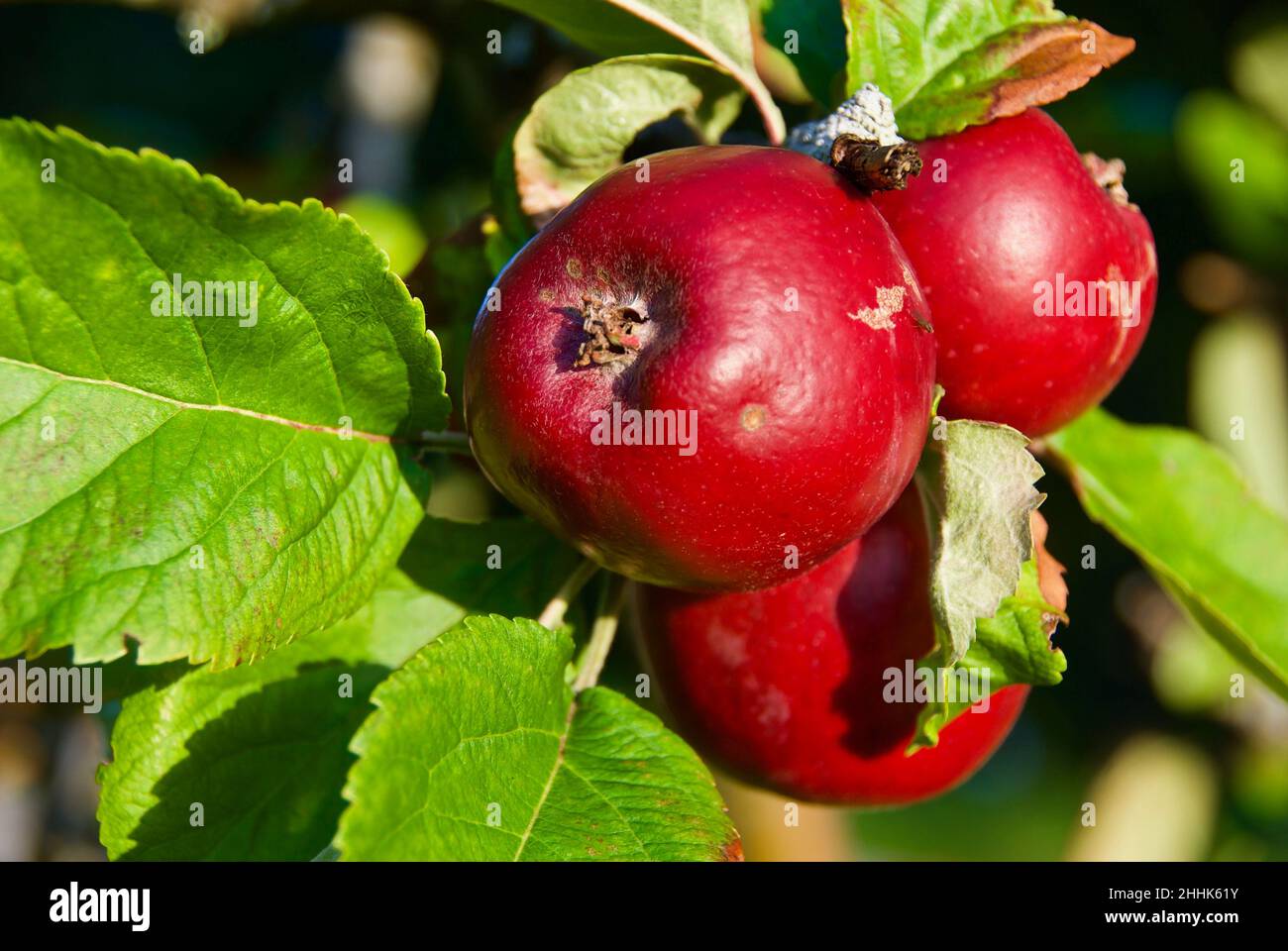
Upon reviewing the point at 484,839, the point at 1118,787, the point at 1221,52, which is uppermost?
the point at 1221,52

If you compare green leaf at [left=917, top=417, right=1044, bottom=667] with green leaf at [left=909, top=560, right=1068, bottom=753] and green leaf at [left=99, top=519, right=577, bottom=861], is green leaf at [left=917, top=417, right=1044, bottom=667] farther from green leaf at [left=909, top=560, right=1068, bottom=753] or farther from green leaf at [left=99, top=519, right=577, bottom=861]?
green leaf at [left=99, top=519, right=577, bottom=861]

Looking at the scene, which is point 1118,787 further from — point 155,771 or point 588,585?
point 155,771

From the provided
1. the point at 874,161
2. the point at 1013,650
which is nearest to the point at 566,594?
the point at 1013,650

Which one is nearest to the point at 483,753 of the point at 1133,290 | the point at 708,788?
the point at 708,788

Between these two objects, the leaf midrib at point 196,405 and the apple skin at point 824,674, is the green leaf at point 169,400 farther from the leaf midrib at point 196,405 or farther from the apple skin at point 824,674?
the apple skin at point 824,674

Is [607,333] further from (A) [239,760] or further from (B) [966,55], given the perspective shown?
(A) [239,760]

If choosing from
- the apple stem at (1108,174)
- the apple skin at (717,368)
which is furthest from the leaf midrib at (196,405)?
the apple stem at (1108,174)
